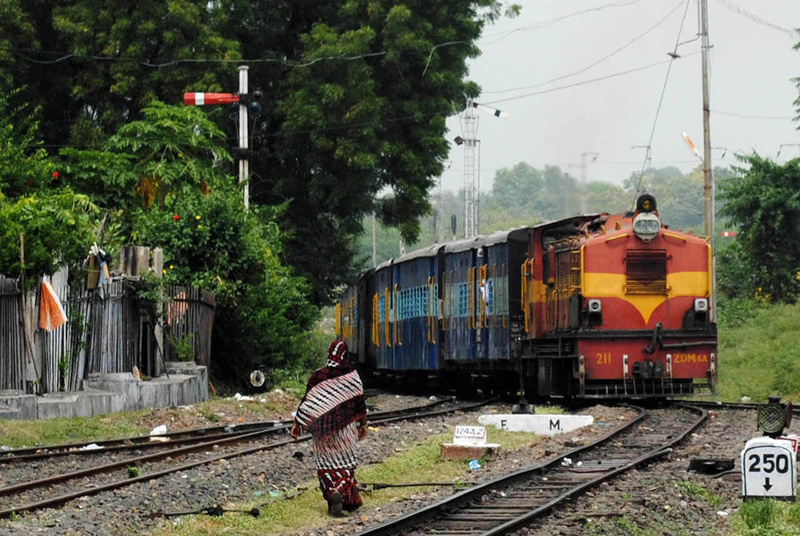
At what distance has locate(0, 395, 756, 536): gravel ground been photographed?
354 inches

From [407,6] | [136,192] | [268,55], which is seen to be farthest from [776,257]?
[136,192]

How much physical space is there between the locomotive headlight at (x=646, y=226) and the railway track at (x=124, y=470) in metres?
6.14

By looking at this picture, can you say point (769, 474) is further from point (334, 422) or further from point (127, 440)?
point (127, 440)

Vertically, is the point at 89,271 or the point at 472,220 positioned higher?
the point at 472,220

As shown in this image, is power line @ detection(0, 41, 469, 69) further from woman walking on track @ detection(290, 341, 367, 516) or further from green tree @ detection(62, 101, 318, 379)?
woman walking on track @ detection(290, 341, 367, 516)

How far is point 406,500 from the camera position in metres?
10.5

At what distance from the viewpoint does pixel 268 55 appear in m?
35.7

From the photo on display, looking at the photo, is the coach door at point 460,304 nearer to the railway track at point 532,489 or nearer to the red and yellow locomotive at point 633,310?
the red and yellow locomotive at point 633,310

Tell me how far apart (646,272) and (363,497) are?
9395 millimetres

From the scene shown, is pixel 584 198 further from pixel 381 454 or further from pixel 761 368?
pixel 381 454

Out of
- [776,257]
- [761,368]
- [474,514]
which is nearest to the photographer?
[474,514]

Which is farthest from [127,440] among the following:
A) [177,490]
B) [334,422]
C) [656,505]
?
[656,505]

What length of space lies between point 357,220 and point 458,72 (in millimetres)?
6470

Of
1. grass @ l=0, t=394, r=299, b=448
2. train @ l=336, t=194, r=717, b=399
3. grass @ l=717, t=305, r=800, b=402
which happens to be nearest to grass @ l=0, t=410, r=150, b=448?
grass @ l=0, t=394, r=299, b=448
